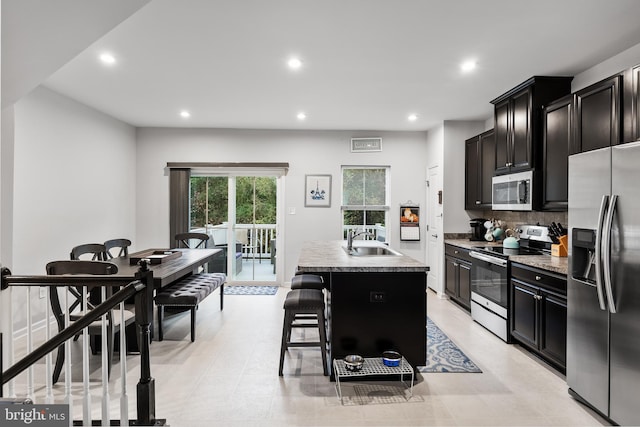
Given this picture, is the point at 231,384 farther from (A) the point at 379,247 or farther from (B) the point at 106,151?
(B) the point at 106,151

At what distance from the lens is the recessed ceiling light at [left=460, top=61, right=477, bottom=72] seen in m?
3.28

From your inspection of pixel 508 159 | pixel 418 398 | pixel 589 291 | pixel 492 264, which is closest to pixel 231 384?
pixel 418 398

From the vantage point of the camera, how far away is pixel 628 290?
6.45 feet

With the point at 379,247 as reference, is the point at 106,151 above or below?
above

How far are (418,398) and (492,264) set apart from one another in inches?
70.5

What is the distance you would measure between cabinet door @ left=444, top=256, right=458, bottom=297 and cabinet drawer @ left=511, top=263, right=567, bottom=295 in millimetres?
1405

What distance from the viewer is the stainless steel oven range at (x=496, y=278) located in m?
3.48

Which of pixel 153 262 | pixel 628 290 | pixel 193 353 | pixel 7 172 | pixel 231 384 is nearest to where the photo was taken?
pixel 628 290

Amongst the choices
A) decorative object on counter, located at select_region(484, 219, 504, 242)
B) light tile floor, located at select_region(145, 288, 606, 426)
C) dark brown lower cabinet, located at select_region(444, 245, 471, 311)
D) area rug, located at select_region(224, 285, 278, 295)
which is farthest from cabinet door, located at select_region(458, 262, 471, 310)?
area rug, located at select_region(224, 285, 278, 295)

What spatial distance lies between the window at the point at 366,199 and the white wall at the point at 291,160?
0.49ft

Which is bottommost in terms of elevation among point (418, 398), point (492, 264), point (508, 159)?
point (418, 398)

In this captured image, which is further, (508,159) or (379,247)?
(508,159)

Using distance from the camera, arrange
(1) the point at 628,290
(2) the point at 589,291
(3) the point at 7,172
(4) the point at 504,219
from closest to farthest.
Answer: (1) the point at 628,290 → (2) the point at 589,291 → (3) the point at 7,172 → (4) the point at 504,219

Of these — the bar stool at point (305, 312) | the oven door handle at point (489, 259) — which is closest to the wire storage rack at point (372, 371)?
the bar stool at point (305, 312)
